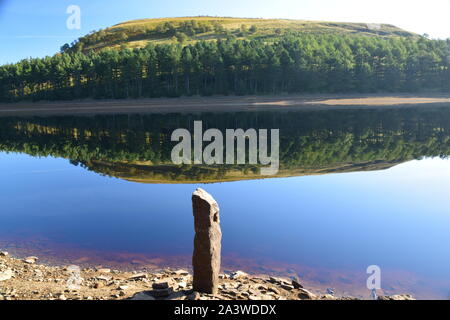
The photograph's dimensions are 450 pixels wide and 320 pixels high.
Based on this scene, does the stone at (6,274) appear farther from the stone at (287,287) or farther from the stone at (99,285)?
the stone at (287,287)

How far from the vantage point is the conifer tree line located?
79.8 metres

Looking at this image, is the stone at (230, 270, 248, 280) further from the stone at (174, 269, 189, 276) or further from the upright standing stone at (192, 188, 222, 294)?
the upright standing stone at (192, 188, 222, 294)

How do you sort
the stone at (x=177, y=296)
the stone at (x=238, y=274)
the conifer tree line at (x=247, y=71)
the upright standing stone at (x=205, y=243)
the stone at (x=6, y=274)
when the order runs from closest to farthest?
1. the stone at (x=177, y=296)
2. the upright standing stone at (x=205, y=243)
3. the stone at (x=6, y=274)
4. the stone at (x=238, y=274)
5. the conifer tree line at (x=247, y=71)

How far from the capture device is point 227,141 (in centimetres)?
3594

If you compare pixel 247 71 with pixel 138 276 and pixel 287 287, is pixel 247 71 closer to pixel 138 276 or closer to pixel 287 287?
pixel 138 276

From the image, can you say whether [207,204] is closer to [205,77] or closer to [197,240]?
[197,240]

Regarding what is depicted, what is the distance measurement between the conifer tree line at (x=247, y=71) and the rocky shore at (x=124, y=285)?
→ 70348mm

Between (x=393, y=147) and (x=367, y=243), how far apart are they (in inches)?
818

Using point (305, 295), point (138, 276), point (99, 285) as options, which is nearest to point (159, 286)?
point (99, 285)

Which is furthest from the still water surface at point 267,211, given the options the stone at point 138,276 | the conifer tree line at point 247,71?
the conifer tree line at point 247,71

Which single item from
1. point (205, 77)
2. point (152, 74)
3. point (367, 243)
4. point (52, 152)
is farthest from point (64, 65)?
point (367, 243)

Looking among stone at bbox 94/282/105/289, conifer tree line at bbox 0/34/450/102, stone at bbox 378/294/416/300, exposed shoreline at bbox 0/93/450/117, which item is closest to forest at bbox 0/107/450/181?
stone at bbox 94/282/105/289

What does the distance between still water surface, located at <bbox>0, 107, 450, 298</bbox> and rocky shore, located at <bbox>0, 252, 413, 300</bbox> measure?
0.98 meters

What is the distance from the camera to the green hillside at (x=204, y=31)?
13850 cm
